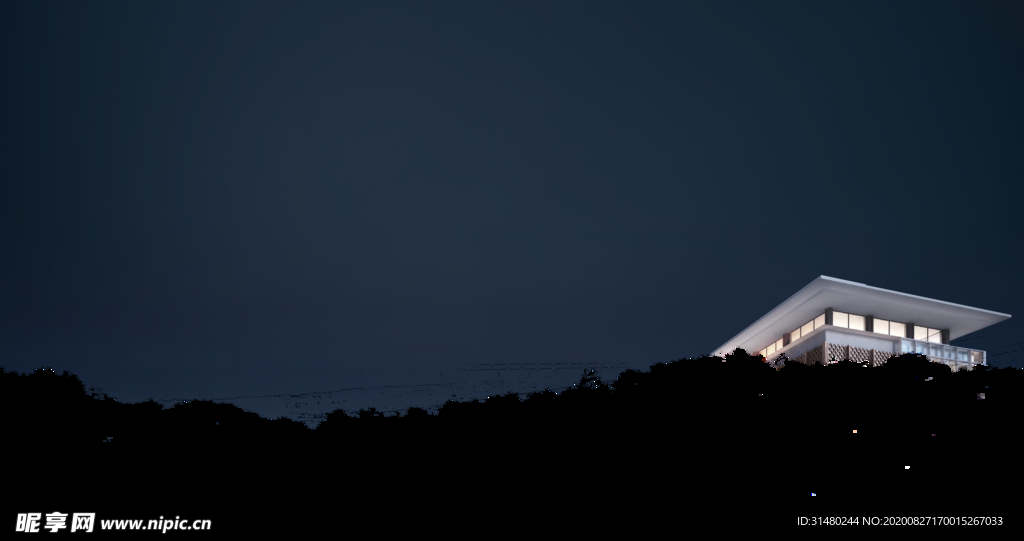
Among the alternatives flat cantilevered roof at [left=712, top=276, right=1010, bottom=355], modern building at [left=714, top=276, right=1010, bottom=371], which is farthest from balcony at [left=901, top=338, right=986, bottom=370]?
flat cantilevered roof at [left=712, top=276, right=1010, bottom=355]

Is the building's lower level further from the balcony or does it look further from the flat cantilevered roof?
the flat cantilevered roof

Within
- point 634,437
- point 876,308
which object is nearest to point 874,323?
point 876,308

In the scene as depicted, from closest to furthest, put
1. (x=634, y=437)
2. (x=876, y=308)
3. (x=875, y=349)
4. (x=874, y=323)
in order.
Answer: (x=634, y=437)
(x=876, y=308)
(x=875, y=349)
(x=874, y=323)

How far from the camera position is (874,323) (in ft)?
89.7

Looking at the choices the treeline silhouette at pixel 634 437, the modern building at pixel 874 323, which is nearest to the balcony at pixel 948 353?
the modern building at pixel 874 323

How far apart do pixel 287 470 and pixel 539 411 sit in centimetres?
1025

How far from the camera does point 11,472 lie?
23031mm

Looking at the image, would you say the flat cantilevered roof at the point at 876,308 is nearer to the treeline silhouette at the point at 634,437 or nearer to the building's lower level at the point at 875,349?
the building's lower level at the point at 875,349

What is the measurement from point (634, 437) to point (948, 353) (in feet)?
49.3

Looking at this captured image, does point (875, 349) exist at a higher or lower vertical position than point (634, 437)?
higher

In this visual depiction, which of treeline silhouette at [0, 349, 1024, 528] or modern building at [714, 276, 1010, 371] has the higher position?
modern building at [714, 276, 1010, 371]

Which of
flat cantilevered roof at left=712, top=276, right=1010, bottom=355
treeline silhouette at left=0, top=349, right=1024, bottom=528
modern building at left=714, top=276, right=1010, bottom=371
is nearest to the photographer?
treeline silhouette at left=0, top=349, right=1024, bottom=528

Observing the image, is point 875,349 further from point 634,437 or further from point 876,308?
point 634,437

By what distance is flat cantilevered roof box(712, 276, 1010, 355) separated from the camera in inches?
992
